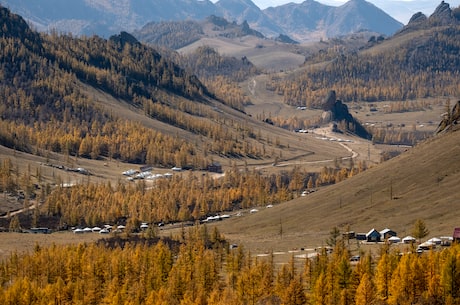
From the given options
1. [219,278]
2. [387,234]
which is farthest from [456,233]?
[219,278]

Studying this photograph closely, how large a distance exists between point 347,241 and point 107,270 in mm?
59702

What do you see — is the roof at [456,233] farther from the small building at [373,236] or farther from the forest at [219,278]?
the small building at [373,236]

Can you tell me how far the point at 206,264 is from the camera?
147875mm

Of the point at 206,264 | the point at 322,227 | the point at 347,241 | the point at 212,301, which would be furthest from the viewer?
the point at 322,227

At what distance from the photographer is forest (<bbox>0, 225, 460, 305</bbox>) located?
392 feet

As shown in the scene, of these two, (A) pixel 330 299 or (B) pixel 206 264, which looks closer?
(A) pixel 330 299

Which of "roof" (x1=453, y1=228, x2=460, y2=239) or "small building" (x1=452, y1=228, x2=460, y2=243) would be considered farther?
"roof" (x1=453, y1=228, x2=460, y2=239)

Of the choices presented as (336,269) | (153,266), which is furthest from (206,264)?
(336,269)

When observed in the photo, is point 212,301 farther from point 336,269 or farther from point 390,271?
point 390,271

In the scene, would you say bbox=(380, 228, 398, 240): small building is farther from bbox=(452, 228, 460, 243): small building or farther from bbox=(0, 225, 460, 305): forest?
bbox=(452, 228, 460, 243): small building

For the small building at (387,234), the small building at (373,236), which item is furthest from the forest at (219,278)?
the small building at (387,234)

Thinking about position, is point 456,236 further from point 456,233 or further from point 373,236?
point 373,236

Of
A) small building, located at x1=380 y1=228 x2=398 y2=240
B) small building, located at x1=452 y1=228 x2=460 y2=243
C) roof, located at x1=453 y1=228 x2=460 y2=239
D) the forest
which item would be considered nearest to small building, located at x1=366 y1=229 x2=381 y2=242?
small building, located at x1=380 y1=228 x2=398 y2=240

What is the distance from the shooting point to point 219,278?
151125 millimetres
